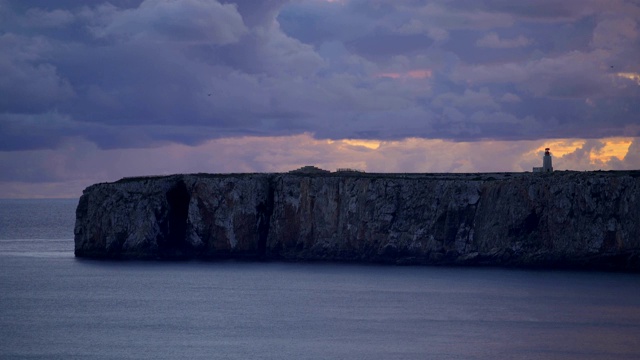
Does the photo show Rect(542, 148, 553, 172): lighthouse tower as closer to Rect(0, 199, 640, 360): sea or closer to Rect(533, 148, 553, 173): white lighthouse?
Rect(533, 148, 553, 173): white lighthouse

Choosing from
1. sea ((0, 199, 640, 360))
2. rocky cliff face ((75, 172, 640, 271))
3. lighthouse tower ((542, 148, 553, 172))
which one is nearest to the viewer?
sea ((0, 199, 640, 360))

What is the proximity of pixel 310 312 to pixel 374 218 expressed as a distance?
24.6 meters

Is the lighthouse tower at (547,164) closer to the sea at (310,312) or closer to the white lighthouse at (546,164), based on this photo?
the white lighthouse at (546,164)

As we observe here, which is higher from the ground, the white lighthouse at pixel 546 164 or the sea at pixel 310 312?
the white lighthouse at pixel 546 164

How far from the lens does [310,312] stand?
67.6m

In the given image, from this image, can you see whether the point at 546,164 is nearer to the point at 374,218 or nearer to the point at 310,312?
the point at 374,218

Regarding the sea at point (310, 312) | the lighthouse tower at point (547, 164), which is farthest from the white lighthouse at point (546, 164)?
the sea at point (310, 312)

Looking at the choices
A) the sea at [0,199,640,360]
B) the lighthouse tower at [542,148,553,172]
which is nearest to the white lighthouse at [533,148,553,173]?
the lighthouse tower at [542,148,553,172]

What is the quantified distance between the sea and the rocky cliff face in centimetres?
226

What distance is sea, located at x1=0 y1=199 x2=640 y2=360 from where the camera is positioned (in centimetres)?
5456

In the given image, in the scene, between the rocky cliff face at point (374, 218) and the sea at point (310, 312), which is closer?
the sea at point (310, 312)

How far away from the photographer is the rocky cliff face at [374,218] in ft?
275

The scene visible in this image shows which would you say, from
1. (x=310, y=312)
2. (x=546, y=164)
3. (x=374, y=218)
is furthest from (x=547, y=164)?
(x=310, y=312)

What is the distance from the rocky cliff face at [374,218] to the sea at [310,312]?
2.26 meters
